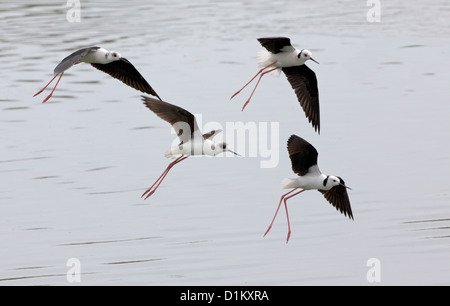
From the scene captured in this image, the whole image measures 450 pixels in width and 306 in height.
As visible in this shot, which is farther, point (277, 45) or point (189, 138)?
point (277, 45)

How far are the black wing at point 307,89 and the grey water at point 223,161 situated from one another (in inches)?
41.9

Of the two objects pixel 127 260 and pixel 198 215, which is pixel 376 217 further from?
pixel 127 260

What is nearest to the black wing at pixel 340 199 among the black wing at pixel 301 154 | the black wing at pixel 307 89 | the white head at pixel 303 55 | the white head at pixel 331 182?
the white head at pixel 331 182

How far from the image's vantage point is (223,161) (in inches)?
576

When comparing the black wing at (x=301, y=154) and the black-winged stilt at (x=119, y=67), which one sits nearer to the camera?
the black wing at (x=301, y=154)

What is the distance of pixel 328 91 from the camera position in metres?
18.1

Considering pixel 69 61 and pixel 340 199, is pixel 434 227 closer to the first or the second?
pixel 340 199

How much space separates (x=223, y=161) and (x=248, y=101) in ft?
9.27

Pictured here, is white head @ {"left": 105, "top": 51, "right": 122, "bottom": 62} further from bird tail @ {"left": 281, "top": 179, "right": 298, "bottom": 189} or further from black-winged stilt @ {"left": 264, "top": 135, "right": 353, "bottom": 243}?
bird tail @ {"left": 281, "top": 179, "right": 298, "bottom": 189}

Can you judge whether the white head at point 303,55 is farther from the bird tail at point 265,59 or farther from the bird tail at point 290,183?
the bird tail at point 290,183

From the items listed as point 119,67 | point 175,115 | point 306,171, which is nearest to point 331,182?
Result: point 306,171

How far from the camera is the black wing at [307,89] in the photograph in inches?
511
